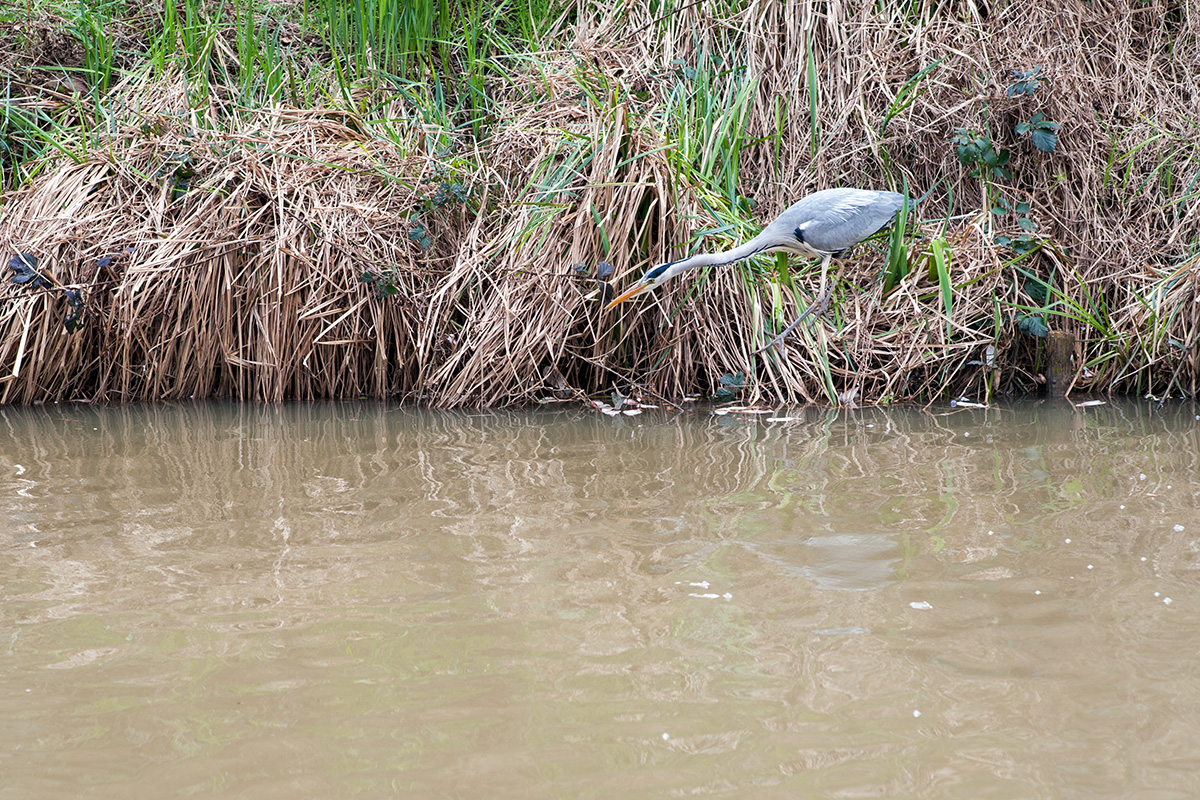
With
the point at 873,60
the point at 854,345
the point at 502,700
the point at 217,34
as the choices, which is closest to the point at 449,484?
the point at 502,700

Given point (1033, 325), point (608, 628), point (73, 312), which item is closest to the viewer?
point (608, 628)

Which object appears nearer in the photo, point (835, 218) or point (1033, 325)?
point (835, 218)

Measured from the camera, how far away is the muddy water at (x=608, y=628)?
1414mm

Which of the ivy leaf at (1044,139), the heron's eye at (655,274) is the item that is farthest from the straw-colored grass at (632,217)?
the heron's eye at (655,274)

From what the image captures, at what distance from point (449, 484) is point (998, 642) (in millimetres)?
1751

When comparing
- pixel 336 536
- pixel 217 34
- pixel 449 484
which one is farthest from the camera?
pixel 217 34

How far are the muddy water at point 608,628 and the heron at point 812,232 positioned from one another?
51.3 inches

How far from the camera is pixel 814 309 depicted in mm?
4742

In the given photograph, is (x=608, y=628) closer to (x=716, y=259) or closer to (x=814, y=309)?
(x=716, y=259)

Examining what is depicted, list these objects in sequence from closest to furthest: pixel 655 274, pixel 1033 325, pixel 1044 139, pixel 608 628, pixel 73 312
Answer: pixel 608 628
pixel 655 274
pixel 1033 325
pixel 73 312
pixel 1044 139

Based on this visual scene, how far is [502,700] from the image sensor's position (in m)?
1.61

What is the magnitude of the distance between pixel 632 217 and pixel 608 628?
10.8ft

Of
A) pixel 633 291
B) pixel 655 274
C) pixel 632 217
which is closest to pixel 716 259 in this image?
pixel 655 274

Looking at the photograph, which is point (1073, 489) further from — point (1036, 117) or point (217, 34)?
point (217, 34)
